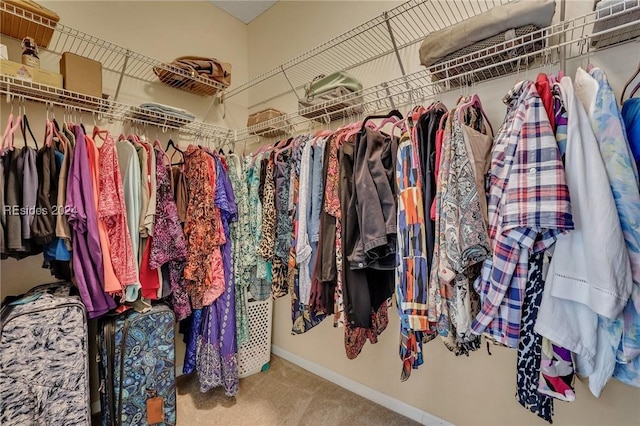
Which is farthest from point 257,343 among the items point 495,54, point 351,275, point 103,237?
point 495,54

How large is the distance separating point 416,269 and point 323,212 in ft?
1.42

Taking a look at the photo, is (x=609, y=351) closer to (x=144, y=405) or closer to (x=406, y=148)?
(x=406, y=148)

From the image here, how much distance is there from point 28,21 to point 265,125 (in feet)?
3.89

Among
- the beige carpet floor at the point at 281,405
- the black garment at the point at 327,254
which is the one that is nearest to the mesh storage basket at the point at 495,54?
the black garment at the point at 327,254

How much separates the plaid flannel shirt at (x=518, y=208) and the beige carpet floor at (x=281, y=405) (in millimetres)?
1146

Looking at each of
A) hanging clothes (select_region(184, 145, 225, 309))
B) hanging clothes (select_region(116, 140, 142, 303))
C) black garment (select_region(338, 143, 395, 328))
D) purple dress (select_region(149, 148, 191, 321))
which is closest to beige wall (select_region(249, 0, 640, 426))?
black garment (select_region(338, 143, 395, 328))

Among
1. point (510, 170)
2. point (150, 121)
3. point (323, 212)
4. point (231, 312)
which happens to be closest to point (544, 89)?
point (510, 170)

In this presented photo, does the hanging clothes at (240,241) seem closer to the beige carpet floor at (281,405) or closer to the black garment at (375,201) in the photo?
the beige carpet floor at (281,405)

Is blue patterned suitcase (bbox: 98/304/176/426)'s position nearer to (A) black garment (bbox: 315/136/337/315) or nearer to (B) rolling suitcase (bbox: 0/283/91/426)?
(B) rolling suitcase (bbox: 0/283/91/426)

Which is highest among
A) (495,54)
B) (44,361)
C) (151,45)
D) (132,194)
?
(151,45)

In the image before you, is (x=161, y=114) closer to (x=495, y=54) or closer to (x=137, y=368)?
(x=137, y=368)

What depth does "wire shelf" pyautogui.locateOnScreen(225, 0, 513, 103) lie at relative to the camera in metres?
1.35

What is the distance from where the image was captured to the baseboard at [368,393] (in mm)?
1536

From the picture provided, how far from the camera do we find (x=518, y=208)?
28.8 inches
